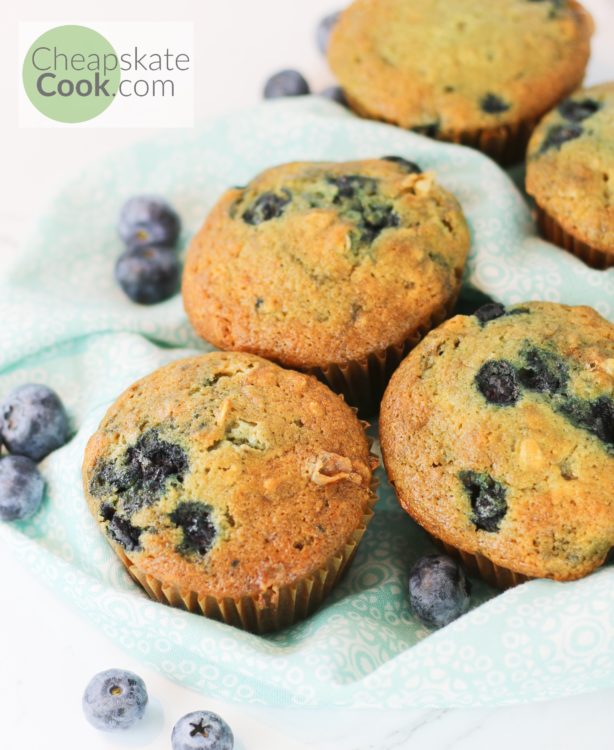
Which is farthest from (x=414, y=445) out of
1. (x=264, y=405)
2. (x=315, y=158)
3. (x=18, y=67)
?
(x=18, y=67)

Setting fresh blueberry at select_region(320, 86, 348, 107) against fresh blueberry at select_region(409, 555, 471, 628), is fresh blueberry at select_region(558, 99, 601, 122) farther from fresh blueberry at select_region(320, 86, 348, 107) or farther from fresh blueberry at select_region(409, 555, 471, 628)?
fresh blueberry at select_region(409, 555, 471, 628)

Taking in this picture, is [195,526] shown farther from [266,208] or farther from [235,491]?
[266,208]

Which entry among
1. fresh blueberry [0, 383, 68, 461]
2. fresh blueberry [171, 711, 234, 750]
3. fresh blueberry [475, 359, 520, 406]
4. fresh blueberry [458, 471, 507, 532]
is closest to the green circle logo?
fresh blueberry [0, 383, 68, 461]

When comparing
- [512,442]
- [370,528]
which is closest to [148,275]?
[370,528]

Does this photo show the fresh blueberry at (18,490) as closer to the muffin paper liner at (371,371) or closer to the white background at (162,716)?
the white background at (162,716)

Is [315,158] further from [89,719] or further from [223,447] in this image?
[89,719]

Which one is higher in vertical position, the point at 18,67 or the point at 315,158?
the point at 18,67

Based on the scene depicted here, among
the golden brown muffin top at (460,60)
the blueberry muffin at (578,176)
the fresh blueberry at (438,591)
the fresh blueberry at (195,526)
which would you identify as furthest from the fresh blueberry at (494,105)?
the fresh blueberry at (195,526)
